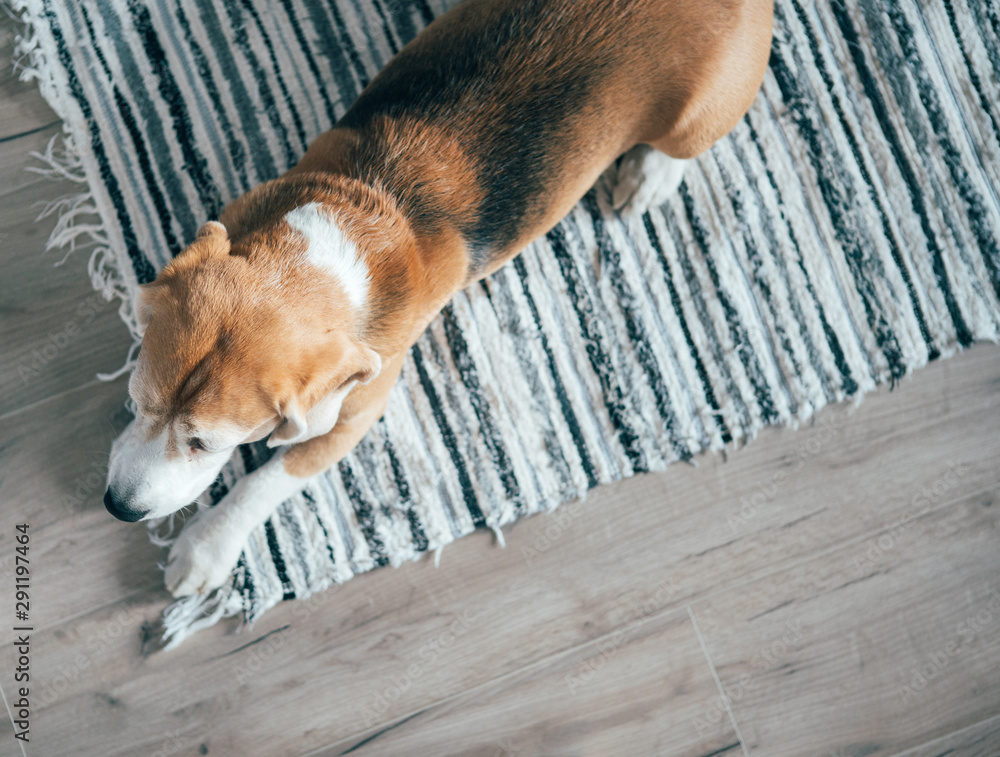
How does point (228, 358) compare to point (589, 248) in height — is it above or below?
above

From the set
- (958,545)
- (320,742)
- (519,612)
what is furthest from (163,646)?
(958,545)

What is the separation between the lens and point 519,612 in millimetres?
2070

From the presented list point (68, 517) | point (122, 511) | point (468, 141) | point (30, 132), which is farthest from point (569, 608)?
point (30, 132)

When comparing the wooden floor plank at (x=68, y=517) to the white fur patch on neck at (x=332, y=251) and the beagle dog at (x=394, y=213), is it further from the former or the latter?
the white fur patch on neck at (x=332, y=251)

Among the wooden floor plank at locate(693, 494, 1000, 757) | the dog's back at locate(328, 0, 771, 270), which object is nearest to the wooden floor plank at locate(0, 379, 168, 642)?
the dog's back at locate(328, 0, 771, 270)

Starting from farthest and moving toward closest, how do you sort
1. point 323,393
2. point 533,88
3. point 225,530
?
1. point 225,530
2. point 533,88
3. point 323,393

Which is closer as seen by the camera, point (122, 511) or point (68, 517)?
point (122, 511)

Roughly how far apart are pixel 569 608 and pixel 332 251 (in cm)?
129

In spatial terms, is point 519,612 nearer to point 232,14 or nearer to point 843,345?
point 843,345

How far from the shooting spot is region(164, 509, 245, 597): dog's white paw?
191 cm

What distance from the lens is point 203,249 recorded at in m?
1.38

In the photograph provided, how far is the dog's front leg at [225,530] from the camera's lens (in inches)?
74.5

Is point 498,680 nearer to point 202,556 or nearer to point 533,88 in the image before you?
point 202,556

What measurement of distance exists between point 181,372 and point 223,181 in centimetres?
103
